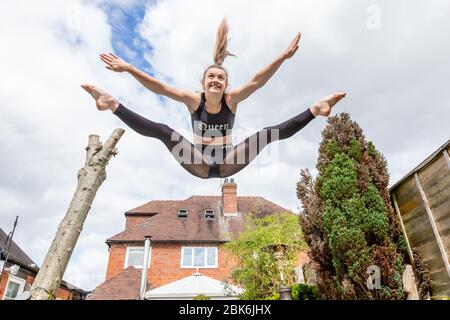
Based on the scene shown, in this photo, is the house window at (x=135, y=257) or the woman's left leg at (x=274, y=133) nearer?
the woman's left leg at (x=274, y=133)

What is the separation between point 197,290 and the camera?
1295cm

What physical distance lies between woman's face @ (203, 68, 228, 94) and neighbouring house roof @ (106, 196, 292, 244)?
50.6 ft

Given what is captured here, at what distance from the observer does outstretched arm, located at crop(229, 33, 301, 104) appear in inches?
108

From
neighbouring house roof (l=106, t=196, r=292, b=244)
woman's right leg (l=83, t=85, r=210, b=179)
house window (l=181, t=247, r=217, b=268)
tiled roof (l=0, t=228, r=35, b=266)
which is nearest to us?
woman's right leg (l=83, t=85, r=210, b=179)

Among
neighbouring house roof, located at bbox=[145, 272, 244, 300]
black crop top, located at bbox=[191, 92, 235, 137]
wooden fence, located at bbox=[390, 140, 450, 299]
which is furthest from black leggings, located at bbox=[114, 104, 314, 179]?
neighbouring house roof, located at bbox=[145, 272, 244, 300]

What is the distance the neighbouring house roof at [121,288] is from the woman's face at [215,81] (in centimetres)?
1489

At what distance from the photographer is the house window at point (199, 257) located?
62.0 feet

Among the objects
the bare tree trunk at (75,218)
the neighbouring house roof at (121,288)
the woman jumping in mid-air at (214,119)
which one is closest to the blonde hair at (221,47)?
the woman jumping in mid-air at (214,119)

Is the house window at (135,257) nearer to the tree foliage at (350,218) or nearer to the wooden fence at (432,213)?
the tree foliage at (350,218)

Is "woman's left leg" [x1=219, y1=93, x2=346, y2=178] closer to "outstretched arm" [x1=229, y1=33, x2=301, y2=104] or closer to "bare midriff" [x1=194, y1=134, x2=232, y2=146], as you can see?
"bare midriff" [x1=194, y1=134, x2=232, y2=146]

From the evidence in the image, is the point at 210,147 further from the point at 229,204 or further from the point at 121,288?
the point at 229,204

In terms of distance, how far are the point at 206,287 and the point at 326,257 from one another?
7.71 metres

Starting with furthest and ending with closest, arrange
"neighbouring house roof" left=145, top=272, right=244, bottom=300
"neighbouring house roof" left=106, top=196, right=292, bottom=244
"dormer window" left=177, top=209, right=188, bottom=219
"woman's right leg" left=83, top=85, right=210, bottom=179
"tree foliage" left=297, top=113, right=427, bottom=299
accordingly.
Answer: "dormer window" left=177, top=209, right=188, bottom=219 → "neighbouring house roof" left=106, top=196, right=292, bottom=244 → "neighbouring house roof" left=145, top=272, right=244, bottom=300 → "tree foliage" left=297, top=113, right=427, bottom=299 → "woman's right leg" left=83, top=85, right=210, bottom=179
